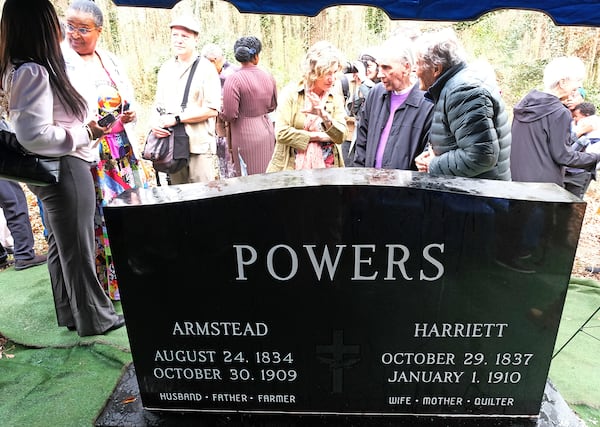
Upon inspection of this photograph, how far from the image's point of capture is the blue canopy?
8.42ft

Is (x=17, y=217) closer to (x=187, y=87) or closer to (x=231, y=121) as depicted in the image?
(x=187, y=87)

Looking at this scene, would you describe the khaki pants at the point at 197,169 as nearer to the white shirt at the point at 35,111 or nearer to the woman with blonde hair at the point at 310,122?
the woman with blonde hair at the point at 310,122

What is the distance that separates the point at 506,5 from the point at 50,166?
8.74 ft

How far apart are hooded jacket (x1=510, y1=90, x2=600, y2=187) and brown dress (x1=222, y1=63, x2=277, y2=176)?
7.21 feet

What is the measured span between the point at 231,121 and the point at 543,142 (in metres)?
2.72

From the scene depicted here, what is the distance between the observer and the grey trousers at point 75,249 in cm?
253

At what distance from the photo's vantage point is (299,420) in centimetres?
168

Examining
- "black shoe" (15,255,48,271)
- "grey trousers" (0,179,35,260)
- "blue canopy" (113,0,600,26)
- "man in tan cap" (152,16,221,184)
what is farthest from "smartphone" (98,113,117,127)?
"black shoe" (15,255,48,271)

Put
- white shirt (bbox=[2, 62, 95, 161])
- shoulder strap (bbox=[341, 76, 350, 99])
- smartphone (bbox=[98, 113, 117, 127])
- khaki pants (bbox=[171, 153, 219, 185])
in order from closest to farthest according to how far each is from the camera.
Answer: white shirt (bbox=[2, 62, 95, 161]), smartphone (bbox=[98, 113, 117, 127]), khaki pants (bbox=[171, 153, 219, 185]), shoulder strap (bbox=[341, 76, 350, 99])

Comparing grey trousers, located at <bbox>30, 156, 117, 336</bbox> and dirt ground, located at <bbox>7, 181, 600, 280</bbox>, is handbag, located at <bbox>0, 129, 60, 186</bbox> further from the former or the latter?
dirt ground, located at <bbox>7, 181, 600, 280</bbox>

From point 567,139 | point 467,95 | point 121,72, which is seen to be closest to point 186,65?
point 121,72

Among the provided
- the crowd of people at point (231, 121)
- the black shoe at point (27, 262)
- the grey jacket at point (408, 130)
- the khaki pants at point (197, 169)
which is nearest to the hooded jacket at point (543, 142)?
the crowd of people at point (231, 121)

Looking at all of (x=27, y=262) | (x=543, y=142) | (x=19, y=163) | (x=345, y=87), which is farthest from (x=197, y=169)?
(x=543, y=142)

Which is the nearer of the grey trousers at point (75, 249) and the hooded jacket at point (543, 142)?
the grey trousers at point (75, 249)
